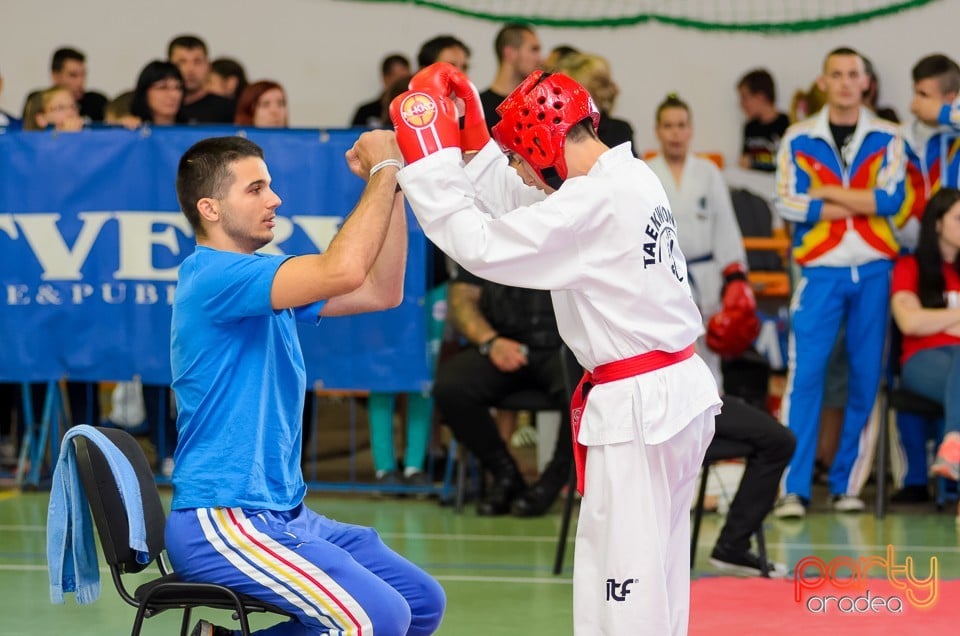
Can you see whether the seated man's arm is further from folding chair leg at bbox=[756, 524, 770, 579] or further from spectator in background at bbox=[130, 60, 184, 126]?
spectator in background at bbox=[130, 60, 184, 126]

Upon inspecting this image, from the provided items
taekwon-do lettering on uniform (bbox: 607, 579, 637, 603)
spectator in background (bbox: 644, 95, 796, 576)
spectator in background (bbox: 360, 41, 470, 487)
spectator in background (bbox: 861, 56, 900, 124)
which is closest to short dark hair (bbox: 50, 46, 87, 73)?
spectator in background (bbox: 360, 41, 470, 487)

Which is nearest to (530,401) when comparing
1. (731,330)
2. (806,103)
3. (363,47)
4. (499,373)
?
(499,373)

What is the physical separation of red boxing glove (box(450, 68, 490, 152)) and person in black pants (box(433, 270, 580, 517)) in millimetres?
2907

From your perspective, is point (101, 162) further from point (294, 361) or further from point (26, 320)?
point (294, 361)

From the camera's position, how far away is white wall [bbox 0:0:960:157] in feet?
32.4

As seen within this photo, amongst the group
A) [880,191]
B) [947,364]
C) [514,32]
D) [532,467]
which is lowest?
[532,467]

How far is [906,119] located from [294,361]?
7.22 m

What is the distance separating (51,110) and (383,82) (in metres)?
2.73

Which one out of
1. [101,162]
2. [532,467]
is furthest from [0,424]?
[532,467]

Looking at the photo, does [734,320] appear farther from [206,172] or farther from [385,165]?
[206,172]

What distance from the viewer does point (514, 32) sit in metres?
7.46

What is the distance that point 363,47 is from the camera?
34.1ft

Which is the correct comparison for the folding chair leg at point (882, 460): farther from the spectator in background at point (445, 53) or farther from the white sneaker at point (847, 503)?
the spectator in background at point (445, 53)

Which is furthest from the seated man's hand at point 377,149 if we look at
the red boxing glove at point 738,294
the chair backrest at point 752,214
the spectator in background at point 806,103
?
the spectator in background at point 806,103
